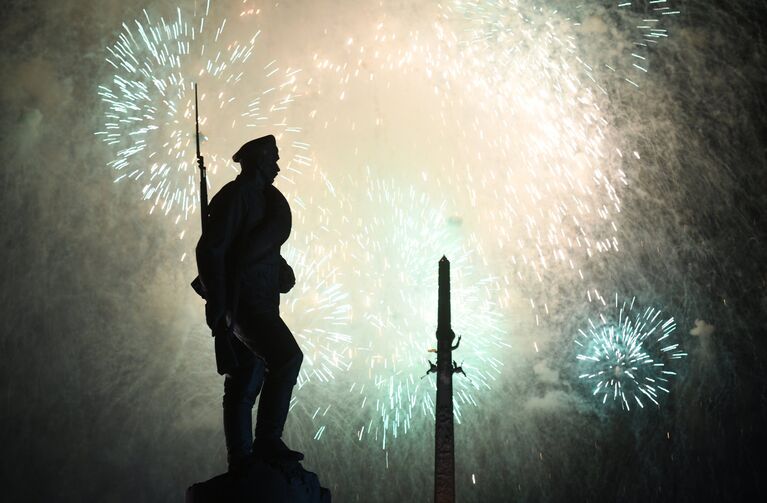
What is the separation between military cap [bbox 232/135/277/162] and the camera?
27.6 ft

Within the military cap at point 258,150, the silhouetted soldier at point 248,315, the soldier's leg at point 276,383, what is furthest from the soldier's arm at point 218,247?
the soldier's leg at point 276,383

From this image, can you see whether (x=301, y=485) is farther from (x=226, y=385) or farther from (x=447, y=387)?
(x=447, y=387)

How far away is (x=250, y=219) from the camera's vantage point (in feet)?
26.9

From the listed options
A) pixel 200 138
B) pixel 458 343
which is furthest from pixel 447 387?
pixel 200 138

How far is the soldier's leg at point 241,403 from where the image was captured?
Answer: 7.64 metres

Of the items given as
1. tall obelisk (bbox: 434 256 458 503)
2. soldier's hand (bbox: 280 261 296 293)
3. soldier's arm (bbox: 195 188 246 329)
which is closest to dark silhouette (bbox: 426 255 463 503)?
tall obelisk (bbox: 434 256 458 503)

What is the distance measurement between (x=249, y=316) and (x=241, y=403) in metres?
0.78

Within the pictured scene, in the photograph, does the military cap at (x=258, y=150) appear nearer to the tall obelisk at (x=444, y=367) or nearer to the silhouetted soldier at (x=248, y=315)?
the silhouetted soldier at (x=248, y=315)

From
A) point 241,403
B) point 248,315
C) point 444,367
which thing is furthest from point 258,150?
point 444,367

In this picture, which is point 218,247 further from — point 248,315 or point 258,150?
point 258,150

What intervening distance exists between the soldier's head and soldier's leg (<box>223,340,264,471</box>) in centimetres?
165

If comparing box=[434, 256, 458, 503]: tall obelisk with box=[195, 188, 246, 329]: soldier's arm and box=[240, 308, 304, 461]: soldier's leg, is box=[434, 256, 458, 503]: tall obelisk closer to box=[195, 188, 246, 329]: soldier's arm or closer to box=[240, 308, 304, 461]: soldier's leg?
box=[195, 188, 246, 329]: soldier's arm

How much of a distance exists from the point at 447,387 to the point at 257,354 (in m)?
16.2

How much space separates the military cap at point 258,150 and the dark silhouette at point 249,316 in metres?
0.14
